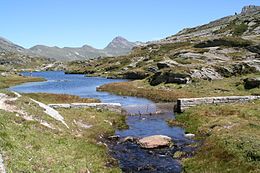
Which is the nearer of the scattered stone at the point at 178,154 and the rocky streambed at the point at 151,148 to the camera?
the rocky streambed at the point at 151,148

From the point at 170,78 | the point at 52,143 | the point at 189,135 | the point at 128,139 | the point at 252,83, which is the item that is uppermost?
the point at 170,78

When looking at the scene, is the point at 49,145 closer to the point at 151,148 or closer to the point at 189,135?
the point at 151,148

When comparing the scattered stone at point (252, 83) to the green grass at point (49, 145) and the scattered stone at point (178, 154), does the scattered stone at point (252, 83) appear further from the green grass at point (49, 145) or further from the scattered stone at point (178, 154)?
the scattered stone at point (178, 154)

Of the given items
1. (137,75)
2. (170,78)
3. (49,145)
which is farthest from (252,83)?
(137,75)

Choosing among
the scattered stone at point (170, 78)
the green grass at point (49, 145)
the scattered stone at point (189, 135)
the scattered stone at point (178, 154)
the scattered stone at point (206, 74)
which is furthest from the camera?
the scattered stone at point (206, 74)

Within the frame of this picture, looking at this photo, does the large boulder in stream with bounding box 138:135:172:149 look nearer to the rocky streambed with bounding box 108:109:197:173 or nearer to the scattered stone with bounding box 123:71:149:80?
the rocky streambed with bounding box 108:109:197:173

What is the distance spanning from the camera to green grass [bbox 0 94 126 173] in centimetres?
2193

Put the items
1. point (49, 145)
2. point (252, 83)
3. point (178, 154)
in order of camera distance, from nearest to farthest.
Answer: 1. point (49, 145)
2. point (178, 154)
3. point (252, 83)

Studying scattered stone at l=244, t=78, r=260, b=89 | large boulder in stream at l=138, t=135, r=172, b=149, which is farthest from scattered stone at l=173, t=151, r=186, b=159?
scattered stone at l=244, t=78, r=260, b=89

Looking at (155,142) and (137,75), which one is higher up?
(137,75)

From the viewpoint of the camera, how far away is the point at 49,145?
26.5 m

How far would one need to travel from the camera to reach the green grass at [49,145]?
2193cm

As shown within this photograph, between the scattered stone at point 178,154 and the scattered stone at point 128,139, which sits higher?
the scattered stone at point 128,139

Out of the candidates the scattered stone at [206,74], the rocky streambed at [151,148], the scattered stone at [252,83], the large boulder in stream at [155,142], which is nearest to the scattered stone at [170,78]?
the scattered stone at [206,74]
